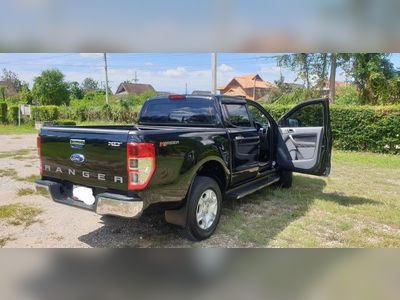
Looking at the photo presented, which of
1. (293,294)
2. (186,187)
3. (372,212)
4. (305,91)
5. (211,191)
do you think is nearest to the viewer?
(293,294)

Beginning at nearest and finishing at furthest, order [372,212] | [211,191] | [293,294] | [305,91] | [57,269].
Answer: [293,294] → [57,269] → [211,191] → [372,212] → [305,91]

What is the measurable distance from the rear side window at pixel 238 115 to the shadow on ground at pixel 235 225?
1191 mm

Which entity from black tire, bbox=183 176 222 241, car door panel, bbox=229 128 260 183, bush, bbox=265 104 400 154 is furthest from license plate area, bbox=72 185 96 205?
bush, bbox=265 104 400 154

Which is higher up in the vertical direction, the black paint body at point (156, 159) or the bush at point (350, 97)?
the bush at point (350, 97)

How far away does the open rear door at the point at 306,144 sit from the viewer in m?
4.71

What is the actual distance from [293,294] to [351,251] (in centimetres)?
112

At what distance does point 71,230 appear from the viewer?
3.73 m

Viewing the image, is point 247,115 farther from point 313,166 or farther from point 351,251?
point 351,251

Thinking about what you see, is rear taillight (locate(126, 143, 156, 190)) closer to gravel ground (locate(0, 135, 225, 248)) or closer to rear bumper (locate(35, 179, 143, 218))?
rear bumper (locate(35, 179, 143, 218))

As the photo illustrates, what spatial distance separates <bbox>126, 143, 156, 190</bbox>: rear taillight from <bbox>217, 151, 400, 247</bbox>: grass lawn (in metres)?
1.34

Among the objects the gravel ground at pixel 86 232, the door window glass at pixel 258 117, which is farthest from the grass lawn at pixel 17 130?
the door window glass at pixel 258 117

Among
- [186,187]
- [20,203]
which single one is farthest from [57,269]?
[20,203]

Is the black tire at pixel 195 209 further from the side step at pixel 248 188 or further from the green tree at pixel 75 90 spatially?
the green tree at pixel 75 90

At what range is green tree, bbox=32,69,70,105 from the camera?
3653 centimetres
